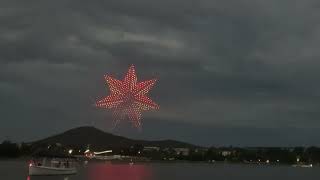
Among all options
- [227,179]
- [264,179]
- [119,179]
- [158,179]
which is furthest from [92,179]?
[264,179]

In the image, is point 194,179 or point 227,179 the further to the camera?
point 227,179

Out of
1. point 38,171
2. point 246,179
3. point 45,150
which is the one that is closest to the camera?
point 38,171

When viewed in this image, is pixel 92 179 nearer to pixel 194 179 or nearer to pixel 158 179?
pixel 158 179

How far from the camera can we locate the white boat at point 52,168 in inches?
4690

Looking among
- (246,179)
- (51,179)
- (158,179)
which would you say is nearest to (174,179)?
(158,179)

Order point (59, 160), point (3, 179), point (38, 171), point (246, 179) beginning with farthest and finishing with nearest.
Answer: point (246, 179) < point (59, 160) < point (38, 171) < point (3, 179)

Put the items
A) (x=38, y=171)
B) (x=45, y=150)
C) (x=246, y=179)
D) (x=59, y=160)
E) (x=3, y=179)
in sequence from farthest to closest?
1. (x=246, y=179)
2. (x=59, y=160)
3. (x=45, y=150)
4. (x=38, y=171)
5. (x=3, y=179)

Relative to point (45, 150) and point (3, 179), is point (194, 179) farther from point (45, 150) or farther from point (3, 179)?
point (3, 179)

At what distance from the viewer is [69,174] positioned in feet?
433

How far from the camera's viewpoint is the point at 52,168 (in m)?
122

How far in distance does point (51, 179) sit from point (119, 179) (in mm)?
20601

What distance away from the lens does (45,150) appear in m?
128

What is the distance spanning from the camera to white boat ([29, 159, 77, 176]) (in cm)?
11912

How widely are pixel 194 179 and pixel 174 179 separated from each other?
5.18m
